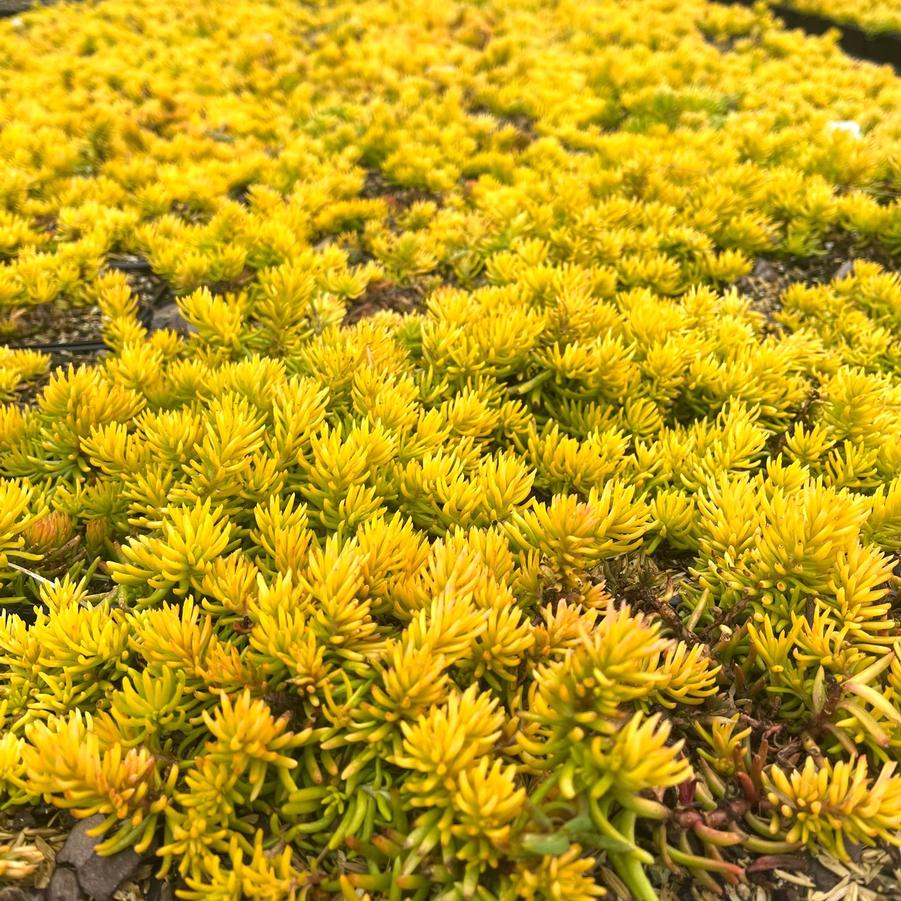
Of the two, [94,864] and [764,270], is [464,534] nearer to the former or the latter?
[94,864]

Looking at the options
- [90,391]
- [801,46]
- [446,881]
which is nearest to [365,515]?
[446,881]

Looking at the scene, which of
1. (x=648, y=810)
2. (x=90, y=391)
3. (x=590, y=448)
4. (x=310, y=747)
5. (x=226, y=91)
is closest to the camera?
(x=648, y=810)

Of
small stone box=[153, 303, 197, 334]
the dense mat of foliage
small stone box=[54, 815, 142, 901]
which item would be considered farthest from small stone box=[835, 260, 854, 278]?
the dense mat of foliage

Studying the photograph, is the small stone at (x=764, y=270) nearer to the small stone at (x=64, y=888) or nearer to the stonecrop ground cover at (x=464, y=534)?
the stonecrop ground cover at (x=464, y=534)

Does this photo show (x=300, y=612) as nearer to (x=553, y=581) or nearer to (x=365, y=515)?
(x=365, y=515)

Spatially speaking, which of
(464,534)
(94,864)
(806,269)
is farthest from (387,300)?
(94,864)

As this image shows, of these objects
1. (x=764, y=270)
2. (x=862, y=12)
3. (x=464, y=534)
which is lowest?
(x=464, y=534)
